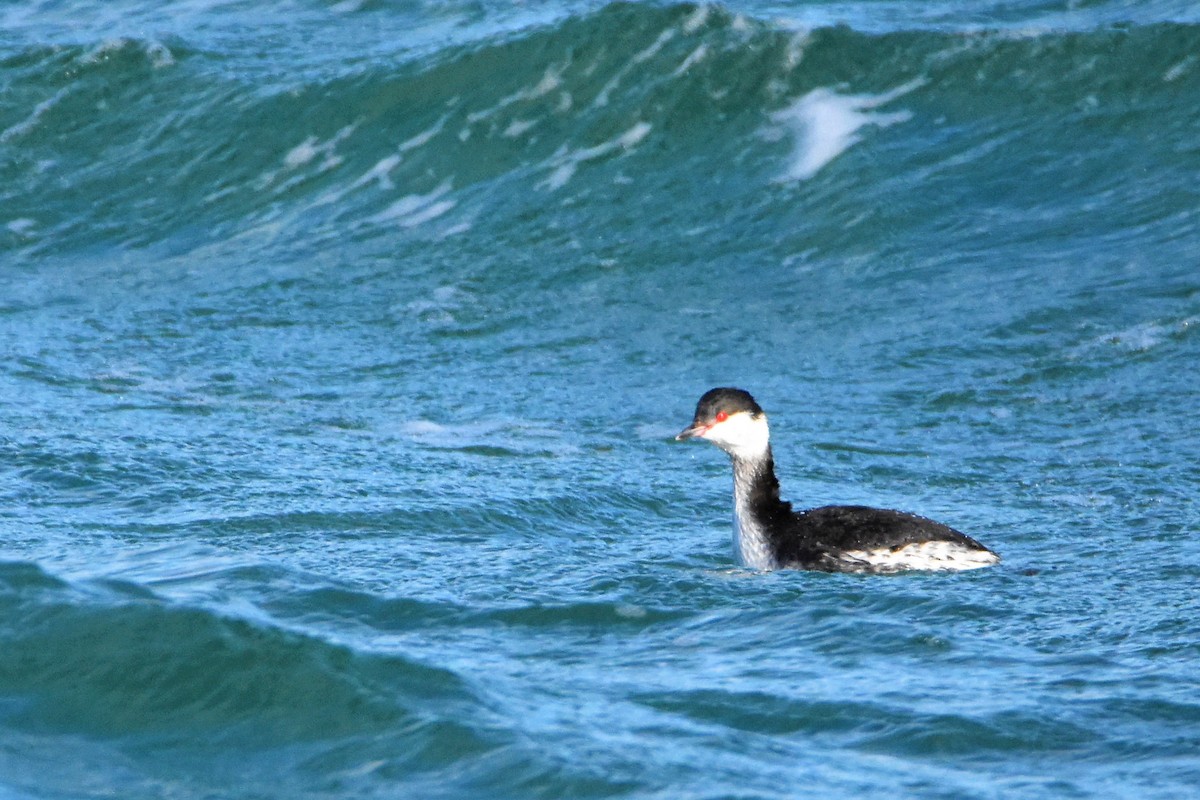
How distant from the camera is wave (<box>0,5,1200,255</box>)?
46.3 feet

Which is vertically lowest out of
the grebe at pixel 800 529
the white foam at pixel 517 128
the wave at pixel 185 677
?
the wave at pixel 185 677

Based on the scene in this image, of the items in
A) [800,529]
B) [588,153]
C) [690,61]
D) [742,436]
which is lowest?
[800,529]

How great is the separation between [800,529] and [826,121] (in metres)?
6.96

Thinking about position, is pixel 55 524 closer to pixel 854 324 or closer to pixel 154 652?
pixel 154 652

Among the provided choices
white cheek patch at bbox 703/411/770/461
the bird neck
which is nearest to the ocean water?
the bird neck

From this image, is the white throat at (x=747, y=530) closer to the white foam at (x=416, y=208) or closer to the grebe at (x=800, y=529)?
the grebe at (x=800, y=529)

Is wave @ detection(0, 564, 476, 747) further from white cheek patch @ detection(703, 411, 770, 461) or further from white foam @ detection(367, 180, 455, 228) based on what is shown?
white foam @ detection(367, 180, 455, 228)

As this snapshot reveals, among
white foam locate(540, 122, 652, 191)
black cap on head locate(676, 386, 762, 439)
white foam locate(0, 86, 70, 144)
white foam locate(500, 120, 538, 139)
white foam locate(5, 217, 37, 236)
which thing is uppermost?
white foam locate(0, 86, 70, 144)

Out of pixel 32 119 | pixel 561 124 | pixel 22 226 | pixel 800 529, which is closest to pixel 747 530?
pixel 800 529

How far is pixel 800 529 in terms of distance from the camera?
8.22 metres

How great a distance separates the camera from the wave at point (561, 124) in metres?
14.1

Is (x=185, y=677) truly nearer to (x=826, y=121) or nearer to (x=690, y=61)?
(x=826, y=121)

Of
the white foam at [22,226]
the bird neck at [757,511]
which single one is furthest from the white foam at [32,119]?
the bird neck at [757,511]

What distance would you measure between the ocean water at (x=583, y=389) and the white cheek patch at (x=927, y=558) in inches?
3.6
